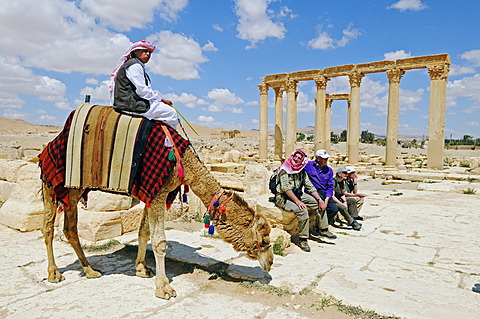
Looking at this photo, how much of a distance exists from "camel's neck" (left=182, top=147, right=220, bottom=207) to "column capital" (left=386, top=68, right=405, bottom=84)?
948 inches

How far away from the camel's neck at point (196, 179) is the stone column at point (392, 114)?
2300 centimetres

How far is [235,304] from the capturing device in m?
3.72

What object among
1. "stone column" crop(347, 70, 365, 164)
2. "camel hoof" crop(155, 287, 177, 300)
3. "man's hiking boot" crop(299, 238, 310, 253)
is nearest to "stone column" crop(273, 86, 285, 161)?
"stone column" crop(347, 70, 365, 164)

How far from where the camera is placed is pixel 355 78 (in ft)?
86.5

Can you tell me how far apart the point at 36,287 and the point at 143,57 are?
10.1 ft

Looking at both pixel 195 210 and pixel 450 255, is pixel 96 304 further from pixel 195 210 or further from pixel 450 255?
pixel 450 255

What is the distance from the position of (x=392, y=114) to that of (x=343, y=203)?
19.8 meters

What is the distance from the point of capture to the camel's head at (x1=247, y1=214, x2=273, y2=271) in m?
3.93

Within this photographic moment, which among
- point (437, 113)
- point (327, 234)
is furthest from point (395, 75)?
point (327, 234)

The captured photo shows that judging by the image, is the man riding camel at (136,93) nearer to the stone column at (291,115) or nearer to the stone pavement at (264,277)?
the stone pavement at (264,277)

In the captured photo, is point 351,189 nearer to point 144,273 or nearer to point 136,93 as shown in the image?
point 144,273

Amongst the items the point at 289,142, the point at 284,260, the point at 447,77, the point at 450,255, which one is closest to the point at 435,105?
the point at 447,77

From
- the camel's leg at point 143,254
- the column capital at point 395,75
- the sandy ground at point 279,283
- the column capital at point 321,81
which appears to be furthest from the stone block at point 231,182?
the column capital at point 321,81

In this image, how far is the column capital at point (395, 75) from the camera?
24359 mm
